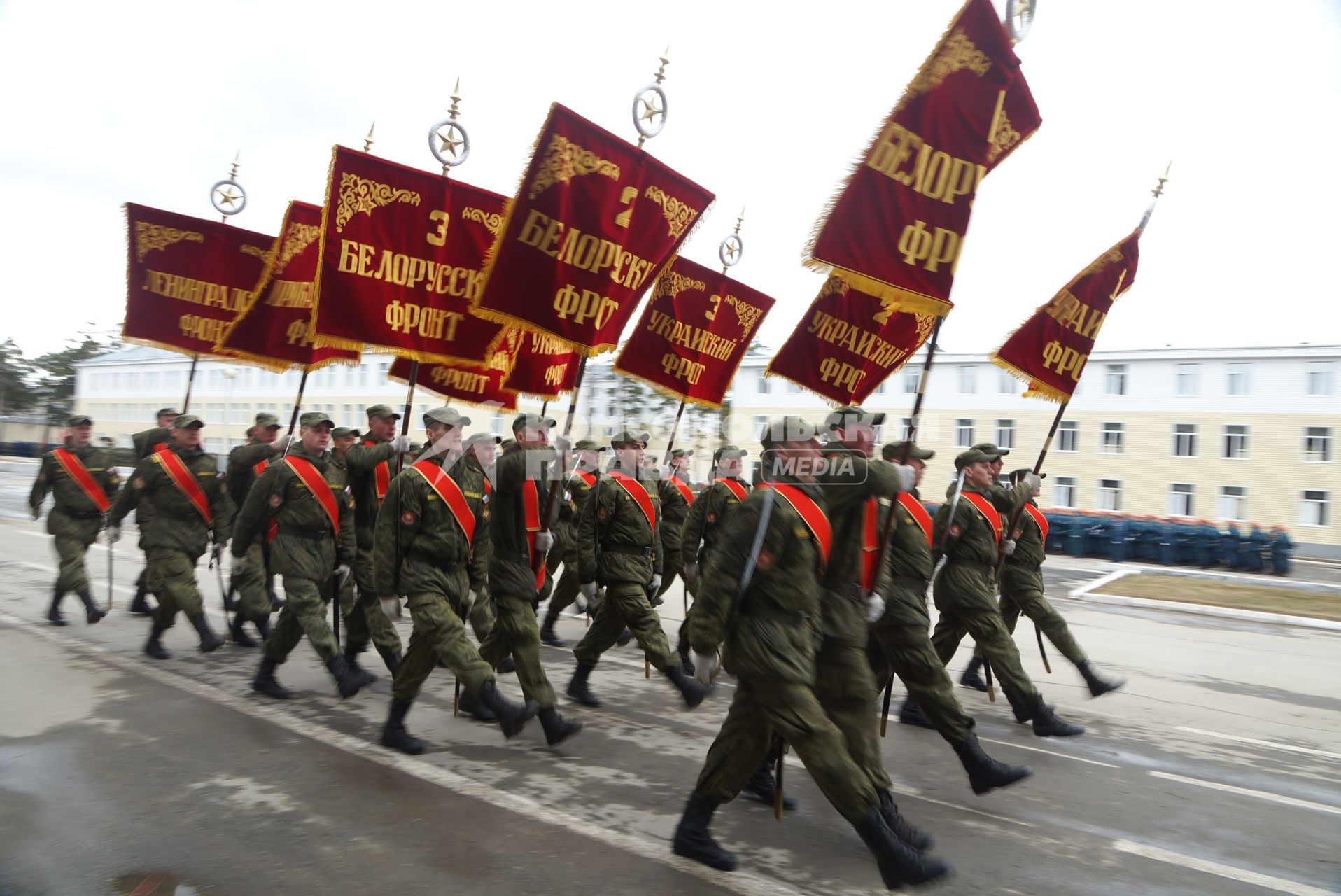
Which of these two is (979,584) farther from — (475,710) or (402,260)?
(402,260)

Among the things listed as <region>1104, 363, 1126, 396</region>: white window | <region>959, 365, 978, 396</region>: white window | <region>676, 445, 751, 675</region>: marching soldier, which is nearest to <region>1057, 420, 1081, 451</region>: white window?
<region>1104, 363, 1126, 396</region>: white window

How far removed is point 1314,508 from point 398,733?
39100 mm

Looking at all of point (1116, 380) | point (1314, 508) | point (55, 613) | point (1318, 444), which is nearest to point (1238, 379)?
point (1318, 444)

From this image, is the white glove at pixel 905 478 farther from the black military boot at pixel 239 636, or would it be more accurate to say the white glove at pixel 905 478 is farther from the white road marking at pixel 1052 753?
the black military boot at pixel 239 636

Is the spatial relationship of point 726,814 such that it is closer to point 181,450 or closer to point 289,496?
point 289,496

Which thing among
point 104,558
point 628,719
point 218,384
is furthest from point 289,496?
point 218,384

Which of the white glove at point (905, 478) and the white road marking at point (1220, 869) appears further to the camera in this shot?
the white glove at point (905, 478)

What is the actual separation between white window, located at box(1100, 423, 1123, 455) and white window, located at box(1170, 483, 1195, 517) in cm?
254

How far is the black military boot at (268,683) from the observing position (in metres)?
6.34

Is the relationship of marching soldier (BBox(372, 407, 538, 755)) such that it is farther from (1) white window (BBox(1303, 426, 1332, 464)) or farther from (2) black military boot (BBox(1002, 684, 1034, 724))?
(1) white window (BBox(1303, 426, 1332, 464))

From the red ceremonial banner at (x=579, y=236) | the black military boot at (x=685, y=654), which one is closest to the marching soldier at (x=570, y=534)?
the black military boot at (x=685, y=654)

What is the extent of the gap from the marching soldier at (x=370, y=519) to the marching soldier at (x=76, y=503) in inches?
125

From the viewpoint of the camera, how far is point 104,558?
44.7ft

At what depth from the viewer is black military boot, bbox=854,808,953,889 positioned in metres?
3.61
